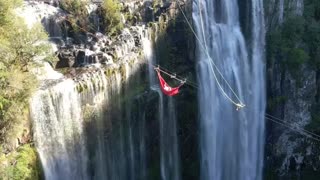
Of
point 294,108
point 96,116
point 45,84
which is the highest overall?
point 45,84

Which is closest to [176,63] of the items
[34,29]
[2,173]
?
[34,29]

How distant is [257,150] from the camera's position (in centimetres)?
2688

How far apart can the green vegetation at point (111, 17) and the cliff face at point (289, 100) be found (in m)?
7.93

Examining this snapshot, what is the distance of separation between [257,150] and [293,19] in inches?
Answer: 269

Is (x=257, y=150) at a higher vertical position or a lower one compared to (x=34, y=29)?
lower

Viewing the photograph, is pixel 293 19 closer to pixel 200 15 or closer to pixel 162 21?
pixel 200 15

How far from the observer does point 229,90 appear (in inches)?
1015

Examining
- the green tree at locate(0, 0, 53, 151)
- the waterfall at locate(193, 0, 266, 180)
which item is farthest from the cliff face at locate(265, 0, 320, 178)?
the green tree at locate(0, 0, 53, 151)

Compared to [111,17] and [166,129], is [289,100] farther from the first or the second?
[111,17]

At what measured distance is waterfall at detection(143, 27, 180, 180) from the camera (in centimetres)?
2383

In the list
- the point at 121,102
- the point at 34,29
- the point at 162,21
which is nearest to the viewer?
the point at 34,29

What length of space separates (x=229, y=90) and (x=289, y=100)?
338cm

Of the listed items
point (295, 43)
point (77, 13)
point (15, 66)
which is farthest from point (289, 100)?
point (15, 66)

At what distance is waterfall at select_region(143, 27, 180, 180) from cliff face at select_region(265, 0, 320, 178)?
203 inches
